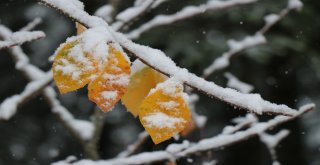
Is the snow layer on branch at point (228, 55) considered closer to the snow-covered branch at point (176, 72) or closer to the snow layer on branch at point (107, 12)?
the snow layer on branch at point (107, 12)

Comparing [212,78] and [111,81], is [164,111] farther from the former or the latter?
[212,78]

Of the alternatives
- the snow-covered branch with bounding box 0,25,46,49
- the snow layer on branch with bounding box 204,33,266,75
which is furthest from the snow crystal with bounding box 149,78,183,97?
the snow layer on branch with bounding box 204,33,266,75

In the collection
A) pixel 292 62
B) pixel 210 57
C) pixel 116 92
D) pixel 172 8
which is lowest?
pixel 292 62

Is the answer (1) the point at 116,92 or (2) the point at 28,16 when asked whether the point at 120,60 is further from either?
(2) the point at 28,16

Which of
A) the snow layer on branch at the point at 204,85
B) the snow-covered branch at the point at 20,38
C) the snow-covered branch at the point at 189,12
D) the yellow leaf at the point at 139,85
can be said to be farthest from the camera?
the snow-covered branch at the point at 189,12

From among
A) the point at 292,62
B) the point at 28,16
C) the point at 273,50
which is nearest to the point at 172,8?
the point at 273,50

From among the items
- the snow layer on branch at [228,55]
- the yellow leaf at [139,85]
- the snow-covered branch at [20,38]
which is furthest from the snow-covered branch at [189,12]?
the snow-covered branch at [20,38]
